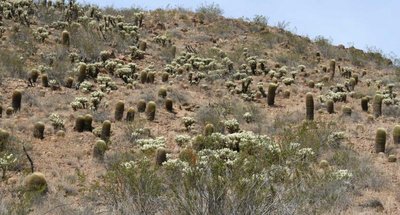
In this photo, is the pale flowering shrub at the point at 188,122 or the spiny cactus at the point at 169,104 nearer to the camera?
the pale flowering shrub at the point at 188,122

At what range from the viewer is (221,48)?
2402 cm

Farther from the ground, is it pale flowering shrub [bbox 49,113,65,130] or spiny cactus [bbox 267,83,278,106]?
spiny cactus [bbox 267,83,278,106]

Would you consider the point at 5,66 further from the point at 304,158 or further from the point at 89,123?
the point at 304,158

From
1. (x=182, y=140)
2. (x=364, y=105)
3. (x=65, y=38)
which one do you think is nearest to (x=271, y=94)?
(x=364, y=105)


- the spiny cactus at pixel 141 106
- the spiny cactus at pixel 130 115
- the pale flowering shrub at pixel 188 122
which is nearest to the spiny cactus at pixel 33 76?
the spiny cactus at pixel 141 106

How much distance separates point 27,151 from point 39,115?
254cm

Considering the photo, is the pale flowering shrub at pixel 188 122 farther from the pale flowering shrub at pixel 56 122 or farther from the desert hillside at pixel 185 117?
the pale flowering shrub at pixel 56 122

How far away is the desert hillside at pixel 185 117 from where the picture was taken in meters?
7.45

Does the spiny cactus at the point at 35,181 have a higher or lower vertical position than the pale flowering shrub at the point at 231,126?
lower

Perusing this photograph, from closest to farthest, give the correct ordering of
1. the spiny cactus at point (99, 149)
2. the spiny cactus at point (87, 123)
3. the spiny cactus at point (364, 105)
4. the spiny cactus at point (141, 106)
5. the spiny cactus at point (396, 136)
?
the spiny cactus at point (99, 149) < the spiny cactus at point (87, 123) < the spiny cactus at point (396, 136) < the spiny cactus at point (141, 106) < the spiny cactus at point (364, 105)

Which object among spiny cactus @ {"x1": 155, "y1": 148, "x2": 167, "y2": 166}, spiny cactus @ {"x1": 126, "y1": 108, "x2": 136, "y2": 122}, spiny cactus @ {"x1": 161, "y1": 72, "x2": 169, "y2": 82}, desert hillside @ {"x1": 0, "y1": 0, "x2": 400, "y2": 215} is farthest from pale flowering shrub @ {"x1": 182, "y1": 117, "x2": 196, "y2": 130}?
spiny cactus @ {"x1": 161, "y1": 72, "x2": 169, "y2": 82}

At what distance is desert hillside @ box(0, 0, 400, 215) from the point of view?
7.45 metres

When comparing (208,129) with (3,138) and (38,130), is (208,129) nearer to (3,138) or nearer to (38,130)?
(38,130)

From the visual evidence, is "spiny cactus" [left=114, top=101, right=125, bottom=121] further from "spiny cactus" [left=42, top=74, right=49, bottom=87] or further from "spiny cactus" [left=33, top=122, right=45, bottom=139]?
"spiny cactus" [left=42, top=74, right=49, bottom=87]
